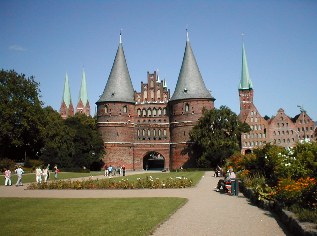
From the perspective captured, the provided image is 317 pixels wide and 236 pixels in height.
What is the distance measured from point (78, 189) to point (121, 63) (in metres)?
42.3

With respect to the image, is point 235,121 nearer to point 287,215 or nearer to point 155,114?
point 155,114

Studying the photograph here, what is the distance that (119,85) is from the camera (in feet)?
207

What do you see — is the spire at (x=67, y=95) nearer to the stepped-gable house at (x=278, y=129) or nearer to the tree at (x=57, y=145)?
the stepped-gable house at (x=278, y=129)

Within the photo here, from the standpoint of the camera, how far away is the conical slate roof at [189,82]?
6075 cm

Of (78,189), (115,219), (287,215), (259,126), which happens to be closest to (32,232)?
(115,219)

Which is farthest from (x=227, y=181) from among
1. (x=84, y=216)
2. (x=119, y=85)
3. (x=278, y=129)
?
(x=278, y=129)

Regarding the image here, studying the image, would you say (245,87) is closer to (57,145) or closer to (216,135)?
(216,135)

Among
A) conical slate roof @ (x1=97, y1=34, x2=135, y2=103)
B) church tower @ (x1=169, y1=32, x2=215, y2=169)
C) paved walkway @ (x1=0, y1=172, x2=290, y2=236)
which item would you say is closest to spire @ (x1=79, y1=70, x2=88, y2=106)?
conical slate roof @ (x1=97, y1=34, x2=135, y2=103)

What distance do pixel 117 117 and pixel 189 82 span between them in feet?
41.4

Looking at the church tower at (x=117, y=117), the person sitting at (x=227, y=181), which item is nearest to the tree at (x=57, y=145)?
the church tower at (x=117, y=117)

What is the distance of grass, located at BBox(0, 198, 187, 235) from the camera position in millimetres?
10141

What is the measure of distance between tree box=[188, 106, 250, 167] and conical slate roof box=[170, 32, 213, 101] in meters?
4.52

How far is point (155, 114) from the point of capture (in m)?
64.2

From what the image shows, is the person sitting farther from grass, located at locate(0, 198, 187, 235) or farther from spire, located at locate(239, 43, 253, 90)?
spire, located at locate(239, 43, 253, 90)
